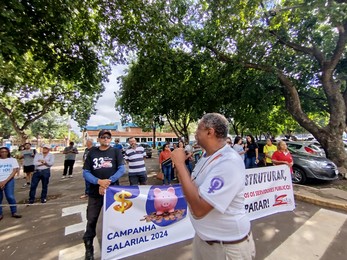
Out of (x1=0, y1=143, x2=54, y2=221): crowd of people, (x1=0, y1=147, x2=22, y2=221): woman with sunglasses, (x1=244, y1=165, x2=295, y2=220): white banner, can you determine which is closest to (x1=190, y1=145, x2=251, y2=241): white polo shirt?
(x1=244, y1=165, x2=295, y2=220): white banner

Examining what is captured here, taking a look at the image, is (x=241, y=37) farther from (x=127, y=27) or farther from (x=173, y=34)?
(x=127, y=27)

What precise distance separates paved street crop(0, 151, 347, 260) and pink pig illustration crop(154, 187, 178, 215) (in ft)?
2.01

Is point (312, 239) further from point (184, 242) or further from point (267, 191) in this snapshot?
point (184, 242)

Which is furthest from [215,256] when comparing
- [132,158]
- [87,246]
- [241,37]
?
[241,37]

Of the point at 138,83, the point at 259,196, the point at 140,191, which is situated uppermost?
the point at 138,83

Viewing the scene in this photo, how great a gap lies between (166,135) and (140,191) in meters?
59.1

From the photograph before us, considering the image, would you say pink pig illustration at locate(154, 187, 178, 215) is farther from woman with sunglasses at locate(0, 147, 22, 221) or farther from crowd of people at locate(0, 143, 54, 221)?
woman with sunglasses at locate(0, 147, 22, 221)

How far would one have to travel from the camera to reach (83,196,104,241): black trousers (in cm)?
318

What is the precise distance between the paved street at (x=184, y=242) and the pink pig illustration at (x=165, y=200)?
0.61 meters

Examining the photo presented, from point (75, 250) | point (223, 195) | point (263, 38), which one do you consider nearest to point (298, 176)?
point (263, 38)

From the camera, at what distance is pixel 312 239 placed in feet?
12.4

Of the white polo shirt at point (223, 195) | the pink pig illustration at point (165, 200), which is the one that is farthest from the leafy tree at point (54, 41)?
the white polo shirt at point (223, 195)

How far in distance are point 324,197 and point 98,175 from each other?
6190 millimetres

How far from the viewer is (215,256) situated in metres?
1.50
